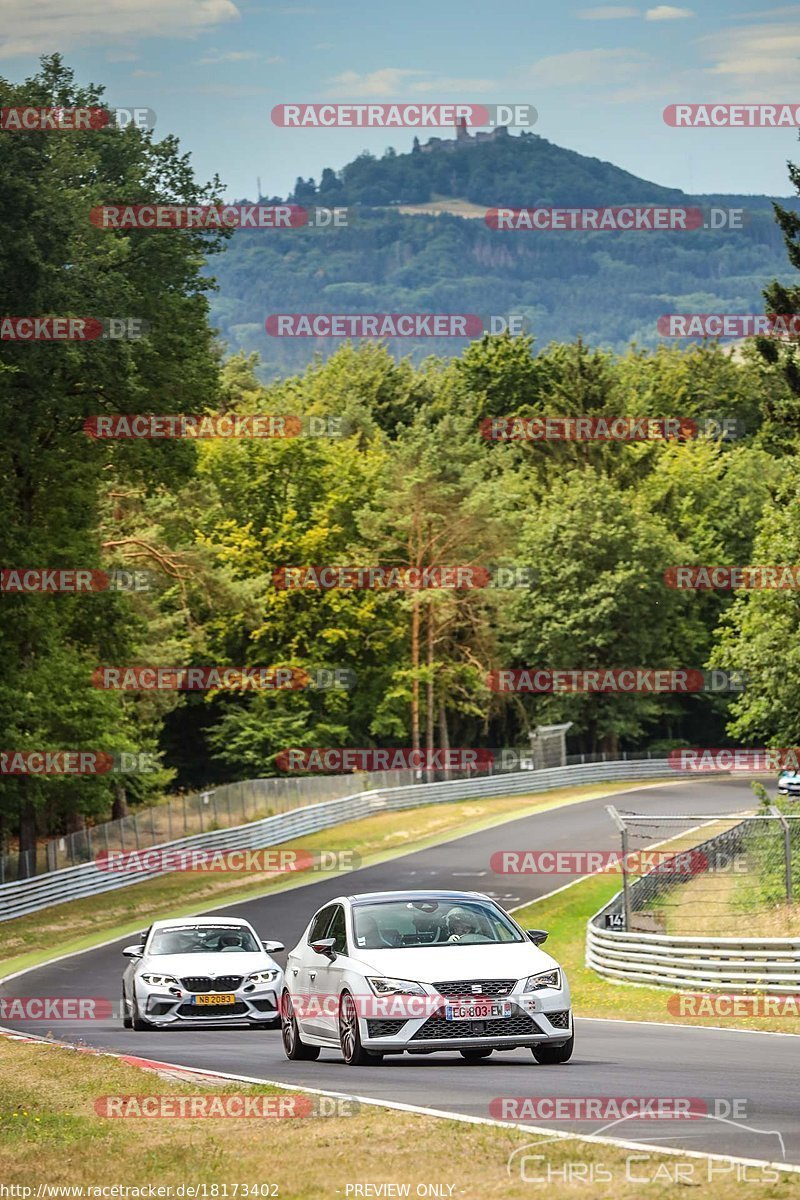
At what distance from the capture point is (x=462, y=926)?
1538 cm

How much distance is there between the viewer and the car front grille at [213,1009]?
21375 millimetres

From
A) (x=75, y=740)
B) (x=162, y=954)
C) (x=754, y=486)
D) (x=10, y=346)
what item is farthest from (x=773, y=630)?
(x=754, y=486)

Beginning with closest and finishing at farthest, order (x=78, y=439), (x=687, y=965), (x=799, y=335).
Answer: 1. (x=687, y=965)
2. (x=78, y=439)
3. (x=799, y=335)

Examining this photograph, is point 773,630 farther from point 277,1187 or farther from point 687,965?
point 277,1187

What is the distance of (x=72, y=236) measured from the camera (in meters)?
38.8

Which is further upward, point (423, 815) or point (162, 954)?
point (162, 954)

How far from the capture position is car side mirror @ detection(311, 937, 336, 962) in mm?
15383

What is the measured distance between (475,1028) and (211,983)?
7.81m

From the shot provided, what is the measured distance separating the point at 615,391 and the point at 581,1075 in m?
99.8
